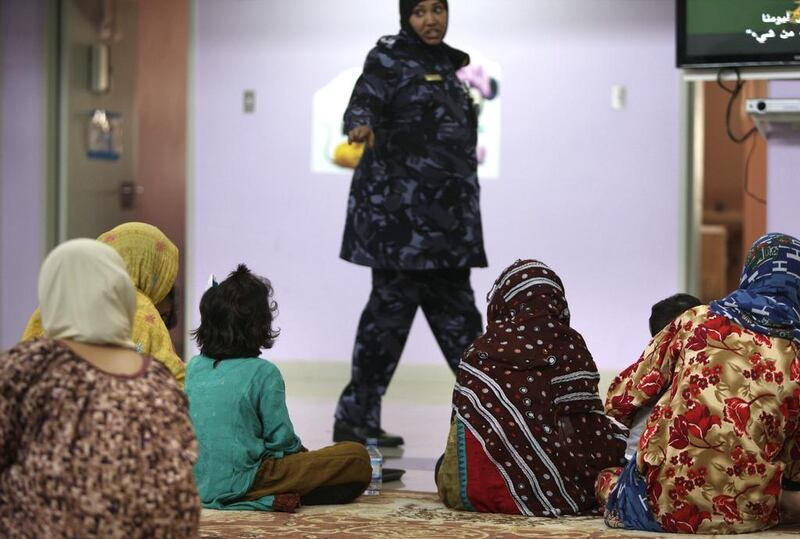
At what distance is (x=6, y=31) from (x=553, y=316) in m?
4.80

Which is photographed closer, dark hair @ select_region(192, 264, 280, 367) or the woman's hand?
dark hair @ select_region(192, 264, 280, 367)

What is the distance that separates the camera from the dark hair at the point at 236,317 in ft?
11.4

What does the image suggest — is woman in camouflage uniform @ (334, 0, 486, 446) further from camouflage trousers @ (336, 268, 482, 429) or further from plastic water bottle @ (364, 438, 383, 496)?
plastic water bottle @ (364, 438, 383, 496)

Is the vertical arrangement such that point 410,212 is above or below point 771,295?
above

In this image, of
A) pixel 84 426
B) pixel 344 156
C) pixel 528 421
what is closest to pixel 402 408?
pixel 344 156

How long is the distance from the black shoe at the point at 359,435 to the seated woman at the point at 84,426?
7.21 feet

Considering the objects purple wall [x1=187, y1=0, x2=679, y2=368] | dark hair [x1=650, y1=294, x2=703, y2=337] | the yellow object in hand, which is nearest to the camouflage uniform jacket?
dark hair [x1=650, y1=294, x2=703, y2=337]

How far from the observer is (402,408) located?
19.3 feet

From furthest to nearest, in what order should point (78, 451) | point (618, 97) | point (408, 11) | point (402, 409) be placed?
point (618, 97) → point (402, 409) → point (408, 11) → point (78, 451)

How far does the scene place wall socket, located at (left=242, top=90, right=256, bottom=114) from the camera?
7.02m

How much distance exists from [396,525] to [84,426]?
1175 millimetres

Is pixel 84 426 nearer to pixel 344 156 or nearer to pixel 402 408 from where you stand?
pixel 402 408

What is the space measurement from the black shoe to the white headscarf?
7.42 feet

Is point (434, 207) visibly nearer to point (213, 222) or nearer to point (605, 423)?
point (605, 423)
